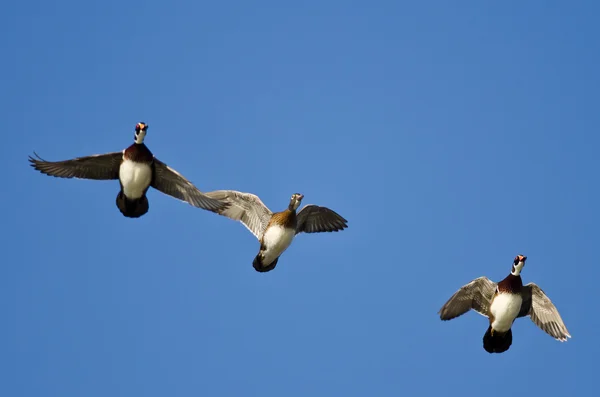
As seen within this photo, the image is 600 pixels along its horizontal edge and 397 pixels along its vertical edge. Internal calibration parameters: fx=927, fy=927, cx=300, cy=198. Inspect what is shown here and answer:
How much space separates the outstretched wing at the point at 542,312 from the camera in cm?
2314

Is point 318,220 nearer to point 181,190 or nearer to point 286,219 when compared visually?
point 286,219

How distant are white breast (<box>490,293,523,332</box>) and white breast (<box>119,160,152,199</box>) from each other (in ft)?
30.4

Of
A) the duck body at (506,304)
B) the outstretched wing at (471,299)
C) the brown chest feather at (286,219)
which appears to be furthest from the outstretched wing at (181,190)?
the duck body at (506,304)

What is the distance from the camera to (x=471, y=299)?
2400 centimetres

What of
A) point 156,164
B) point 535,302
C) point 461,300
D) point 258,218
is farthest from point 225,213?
point 535,302

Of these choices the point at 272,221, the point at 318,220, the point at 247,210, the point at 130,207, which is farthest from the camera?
the point at 318,220

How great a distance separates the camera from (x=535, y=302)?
23406mm

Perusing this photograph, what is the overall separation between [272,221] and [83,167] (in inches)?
197

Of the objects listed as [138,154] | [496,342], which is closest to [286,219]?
[138,154]

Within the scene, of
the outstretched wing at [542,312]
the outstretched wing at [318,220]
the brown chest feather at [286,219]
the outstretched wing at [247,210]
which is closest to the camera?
the outstretched wing at [542,312]

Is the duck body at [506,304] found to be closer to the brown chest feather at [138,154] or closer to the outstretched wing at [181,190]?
the outstretched wing at [181,190]

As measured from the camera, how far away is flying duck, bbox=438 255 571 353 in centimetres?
2291

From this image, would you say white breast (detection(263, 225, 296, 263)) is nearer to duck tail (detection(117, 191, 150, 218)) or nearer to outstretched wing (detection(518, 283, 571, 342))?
duck tail (detection(117, 191, 150, 218))

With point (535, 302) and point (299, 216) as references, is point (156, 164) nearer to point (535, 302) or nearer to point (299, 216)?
point (299, 216)
